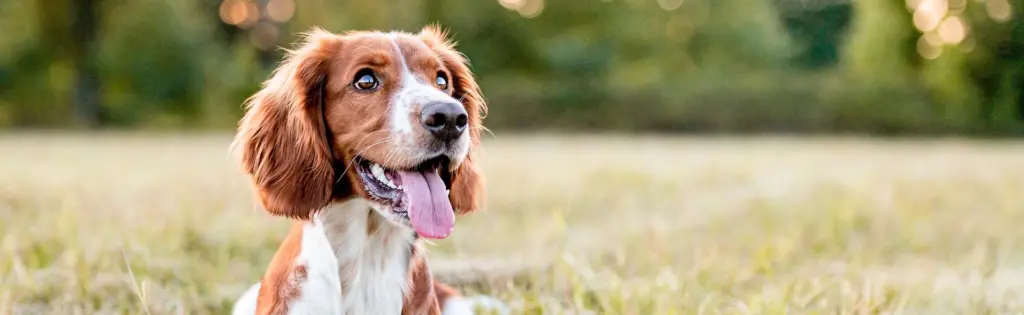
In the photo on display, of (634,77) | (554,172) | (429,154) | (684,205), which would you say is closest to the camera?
(429,154)

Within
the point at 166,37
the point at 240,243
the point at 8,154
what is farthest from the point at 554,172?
the point at 166,37

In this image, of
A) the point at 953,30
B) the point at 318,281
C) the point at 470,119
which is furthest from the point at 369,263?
the point at 953,30

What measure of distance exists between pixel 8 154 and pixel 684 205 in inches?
443

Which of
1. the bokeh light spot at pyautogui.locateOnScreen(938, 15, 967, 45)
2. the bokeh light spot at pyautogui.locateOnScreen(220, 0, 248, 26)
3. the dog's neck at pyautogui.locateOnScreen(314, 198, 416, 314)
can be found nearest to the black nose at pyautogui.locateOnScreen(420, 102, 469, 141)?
the dog's neck at pyautogui.locateOnScreen(314, 198, 416, 314)

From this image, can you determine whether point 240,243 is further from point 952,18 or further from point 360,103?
point 952,18

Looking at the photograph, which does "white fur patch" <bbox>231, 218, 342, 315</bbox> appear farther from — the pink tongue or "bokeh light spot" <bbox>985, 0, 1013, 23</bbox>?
"bokeh light spot" <bbox>985, 0, 1013, 23</bbox>

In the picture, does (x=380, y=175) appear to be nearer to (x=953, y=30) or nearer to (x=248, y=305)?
(x=248, y=305)

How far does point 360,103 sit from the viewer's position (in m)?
2.86

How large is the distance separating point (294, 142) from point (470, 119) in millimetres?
688

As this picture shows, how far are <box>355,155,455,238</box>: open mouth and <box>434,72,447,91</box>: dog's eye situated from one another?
14.9 inches

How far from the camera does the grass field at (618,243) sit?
3.51 metres

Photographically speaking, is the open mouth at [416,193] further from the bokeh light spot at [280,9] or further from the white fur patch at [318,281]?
the bokeh light spot at [280,9]

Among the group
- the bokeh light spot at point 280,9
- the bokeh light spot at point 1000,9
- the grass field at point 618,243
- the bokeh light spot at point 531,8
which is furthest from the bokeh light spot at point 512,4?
the grass field at point 618,243

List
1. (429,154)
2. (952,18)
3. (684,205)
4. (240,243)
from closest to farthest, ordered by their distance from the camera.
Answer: (429,154)
(240,243)
(684,205)
(952,18)
